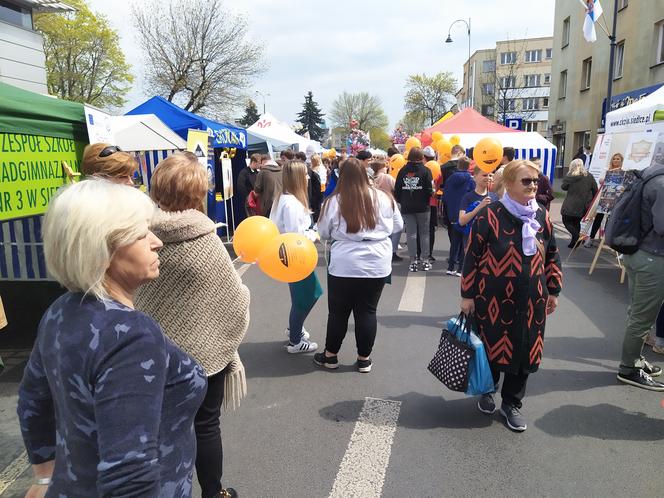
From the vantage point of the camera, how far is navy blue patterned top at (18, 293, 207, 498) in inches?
41.0

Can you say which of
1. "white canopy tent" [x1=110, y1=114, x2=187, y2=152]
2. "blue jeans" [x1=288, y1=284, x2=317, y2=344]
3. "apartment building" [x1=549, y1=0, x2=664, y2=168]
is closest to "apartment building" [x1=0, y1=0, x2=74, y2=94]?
"white canopy tent" [x1=110, y1=114, x2=187, y2=152]

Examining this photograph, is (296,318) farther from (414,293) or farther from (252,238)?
(414,293)

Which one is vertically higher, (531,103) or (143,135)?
(531,103)

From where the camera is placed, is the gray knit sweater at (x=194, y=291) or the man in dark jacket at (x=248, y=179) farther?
the man in dark jacket at (x=248, y=179)

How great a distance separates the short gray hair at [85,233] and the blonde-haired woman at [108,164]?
2.08 metres

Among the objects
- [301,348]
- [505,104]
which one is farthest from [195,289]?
[505,104]

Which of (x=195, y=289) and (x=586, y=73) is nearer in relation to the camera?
(x=195, y=289)

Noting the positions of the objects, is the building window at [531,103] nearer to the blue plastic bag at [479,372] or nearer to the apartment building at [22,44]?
the apartment building at [22,44]

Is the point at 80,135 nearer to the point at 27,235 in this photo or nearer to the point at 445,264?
the point at 27,235

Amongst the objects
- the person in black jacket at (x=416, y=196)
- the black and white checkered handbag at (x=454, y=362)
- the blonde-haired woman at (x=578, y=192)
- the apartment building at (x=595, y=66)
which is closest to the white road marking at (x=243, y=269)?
the person in black jacket at (x=416, y=196)

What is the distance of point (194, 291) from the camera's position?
6.44 ft

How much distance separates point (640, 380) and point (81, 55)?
33.8 m

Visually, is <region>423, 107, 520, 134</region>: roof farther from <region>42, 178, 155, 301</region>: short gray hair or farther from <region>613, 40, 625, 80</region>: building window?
<region>42, 178, 155, 301</region>: short gray hair

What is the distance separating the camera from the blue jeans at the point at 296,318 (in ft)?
13.8
